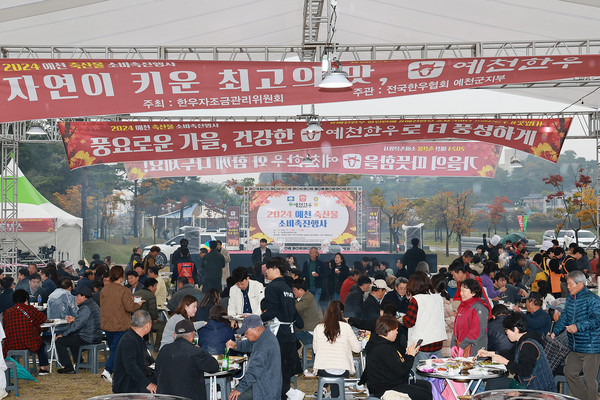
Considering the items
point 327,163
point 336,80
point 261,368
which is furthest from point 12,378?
point 327,163

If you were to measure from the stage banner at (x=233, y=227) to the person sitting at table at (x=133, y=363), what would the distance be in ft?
45.7

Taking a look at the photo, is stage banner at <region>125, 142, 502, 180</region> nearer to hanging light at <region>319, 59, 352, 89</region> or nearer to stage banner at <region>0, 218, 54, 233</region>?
stage banner at <region>0, 218, 54, 233</region>

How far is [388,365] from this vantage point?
17.0 feet

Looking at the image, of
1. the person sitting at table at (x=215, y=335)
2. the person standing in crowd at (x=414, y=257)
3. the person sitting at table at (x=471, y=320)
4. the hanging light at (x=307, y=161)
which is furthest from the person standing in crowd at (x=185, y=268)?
the person sitting at table at (x=471, y=320)

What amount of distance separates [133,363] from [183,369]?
68 centimetres

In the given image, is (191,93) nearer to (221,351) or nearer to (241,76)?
(241,76)

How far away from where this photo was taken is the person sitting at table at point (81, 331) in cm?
848

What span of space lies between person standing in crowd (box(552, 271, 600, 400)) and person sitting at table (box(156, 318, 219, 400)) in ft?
10.6

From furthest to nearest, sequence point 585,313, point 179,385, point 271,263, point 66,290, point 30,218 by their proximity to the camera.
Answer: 1. point 30,218
2. point 66,290
3. point 271,263
4. point 585,313
5. point 179,385

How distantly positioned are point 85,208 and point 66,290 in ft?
81.2

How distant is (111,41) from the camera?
10.3 m

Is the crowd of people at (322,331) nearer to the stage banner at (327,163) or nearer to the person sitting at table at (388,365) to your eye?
the person sitting at table at (388,365)

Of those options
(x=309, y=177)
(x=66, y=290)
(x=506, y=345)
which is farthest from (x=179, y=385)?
(x=309, y=177)

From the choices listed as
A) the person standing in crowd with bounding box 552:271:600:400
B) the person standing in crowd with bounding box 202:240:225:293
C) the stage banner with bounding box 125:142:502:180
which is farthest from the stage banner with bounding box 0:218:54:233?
the person standing in crowd with bounding box 552:271:600:400
